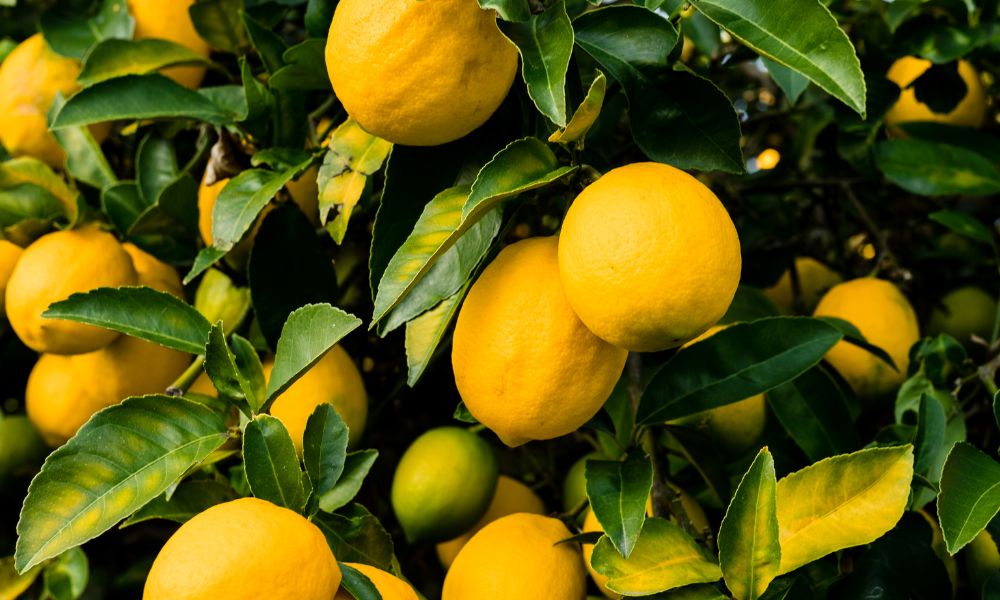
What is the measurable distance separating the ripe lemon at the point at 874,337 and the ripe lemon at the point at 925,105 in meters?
0.39

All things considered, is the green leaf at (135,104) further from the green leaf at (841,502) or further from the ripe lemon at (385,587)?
the green leaf at (841,502)

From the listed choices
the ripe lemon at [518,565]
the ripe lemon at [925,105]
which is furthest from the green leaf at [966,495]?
the ripe lemon at [925,105]

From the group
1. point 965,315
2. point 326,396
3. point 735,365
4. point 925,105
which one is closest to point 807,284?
point 965,315

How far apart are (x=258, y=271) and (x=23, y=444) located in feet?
1.81

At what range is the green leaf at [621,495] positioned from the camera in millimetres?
914

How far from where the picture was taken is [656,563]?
0.93m

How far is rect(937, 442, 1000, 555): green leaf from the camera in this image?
907 millimetres

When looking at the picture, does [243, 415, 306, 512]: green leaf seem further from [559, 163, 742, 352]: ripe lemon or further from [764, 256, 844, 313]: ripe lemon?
[764, 256, 844, 313]: ripe lemon

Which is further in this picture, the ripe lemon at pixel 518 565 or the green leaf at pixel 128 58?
the green leaf at pixel 128 58

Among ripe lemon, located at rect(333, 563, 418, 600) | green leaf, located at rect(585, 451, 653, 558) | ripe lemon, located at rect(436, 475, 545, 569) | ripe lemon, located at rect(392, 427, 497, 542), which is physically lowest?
ripe lemon, located at rect(436, 475, 545, 569)

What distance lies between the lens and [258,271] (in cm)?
128

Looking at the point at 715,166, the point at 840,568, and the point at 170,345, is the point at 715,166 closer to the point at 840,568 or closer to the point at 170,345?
the point at 840,568

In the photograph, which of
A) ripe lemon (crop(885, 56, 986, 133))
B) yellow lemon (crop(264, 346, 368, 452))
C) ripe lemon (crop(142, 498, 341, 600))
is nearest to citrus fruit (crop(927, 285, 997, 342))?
ripe lemon (crop(885, 56, 986, 133))

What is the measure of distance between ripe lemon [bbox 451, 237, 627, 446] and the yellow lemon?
287mm
